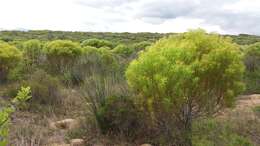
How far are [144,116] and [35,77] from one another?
16.9ft

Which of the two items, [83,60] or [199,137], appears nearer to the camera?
[199,137]

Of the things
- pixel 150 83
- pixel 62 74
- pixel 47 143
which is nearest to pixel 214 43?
pixel 150 83

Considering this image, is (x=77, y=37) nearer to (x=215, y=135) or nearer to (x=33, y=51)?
(x=33, y=51)

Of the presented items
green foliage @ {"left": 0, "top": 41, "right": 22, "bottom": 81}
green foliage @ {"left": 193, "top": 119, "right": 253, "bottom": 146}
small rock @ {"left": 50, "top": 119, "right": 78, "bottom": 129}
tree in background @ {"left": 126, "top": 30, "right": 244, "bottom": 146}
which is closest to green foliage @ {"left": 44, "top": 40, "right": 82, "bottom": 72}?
green foliage @ {"left": 0, "top": 41, "right": 22, "bottom": 81}

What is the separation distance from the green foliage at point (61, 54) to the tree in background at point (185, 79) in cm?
870

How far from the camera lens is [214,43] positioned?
A: 720 cm

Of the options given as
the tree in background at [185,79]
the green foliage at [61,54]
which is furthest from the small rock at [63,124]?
the green foliage at [61,54]

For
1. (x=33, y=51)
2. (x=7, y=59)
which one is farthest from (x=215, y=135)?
(x=33, y=51)

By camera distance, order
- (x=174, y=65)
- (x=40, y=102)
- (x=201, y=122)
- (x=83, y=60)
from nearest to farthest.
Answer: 1. (x=174, y=65)
2. (x=201, y=122)
3. (x=40, y=102)
4. (x=83, y=60)

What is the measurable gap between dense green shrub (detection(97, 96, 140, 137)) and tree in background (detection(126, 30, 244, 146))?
0.49 meters

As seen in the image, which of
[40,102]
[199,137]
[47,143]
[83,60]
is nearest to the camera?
[47,143]

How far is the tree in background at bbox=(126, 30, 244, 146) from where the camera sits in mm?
6754

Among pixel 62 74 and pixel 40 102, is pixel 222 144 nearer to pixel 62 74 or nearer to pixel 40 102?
pixel 40 102

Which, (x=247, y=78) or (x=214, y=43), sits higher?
(x=214, y=43)
